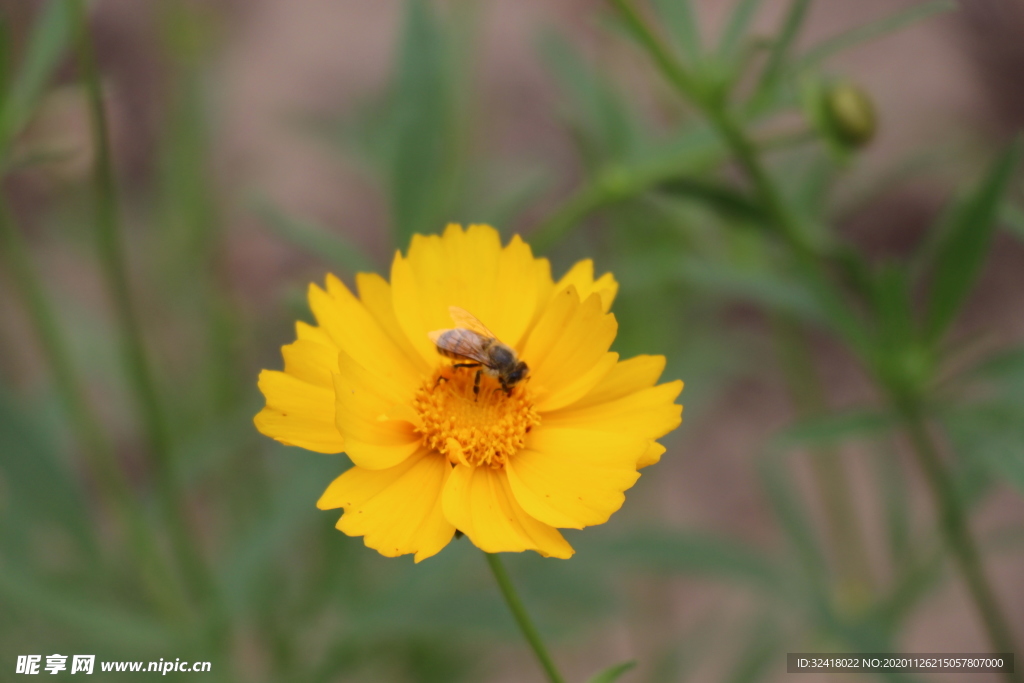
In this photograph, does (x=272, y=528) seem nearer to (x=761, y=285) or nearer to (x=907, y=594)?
(x=761, y=285)

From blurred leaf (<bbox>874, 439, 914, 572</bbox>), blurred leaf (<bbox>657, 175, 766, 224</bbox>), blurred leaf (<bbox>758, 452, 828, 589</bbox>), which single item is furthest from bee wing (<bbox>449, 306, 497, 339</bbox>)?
blurred leaf (<bbox>874, 439, 914, 572</bbox>)

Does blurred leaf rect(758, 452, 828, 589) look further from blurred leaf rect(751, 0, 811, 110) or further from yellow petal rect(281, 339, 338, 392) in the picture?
yellow petal rect(281, 339, 338, 392)

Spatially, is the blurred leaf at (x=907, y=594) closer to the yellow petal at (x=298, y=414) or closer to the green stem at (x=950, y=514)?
the green stem at (x=950, y=514)

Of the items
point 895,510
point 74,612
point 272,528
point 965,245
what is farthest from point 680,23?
point 74,612

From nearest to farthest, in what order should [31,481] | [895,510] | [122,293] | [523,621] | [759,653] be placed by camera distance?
[523,621], [122,293], [31,481], [895,510], [759,653]

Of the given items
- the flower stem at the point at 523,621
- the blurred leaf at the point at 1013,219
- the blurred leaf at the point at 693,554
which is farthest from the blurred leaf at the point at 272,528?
the blurred leaf at the point at 1013,219
